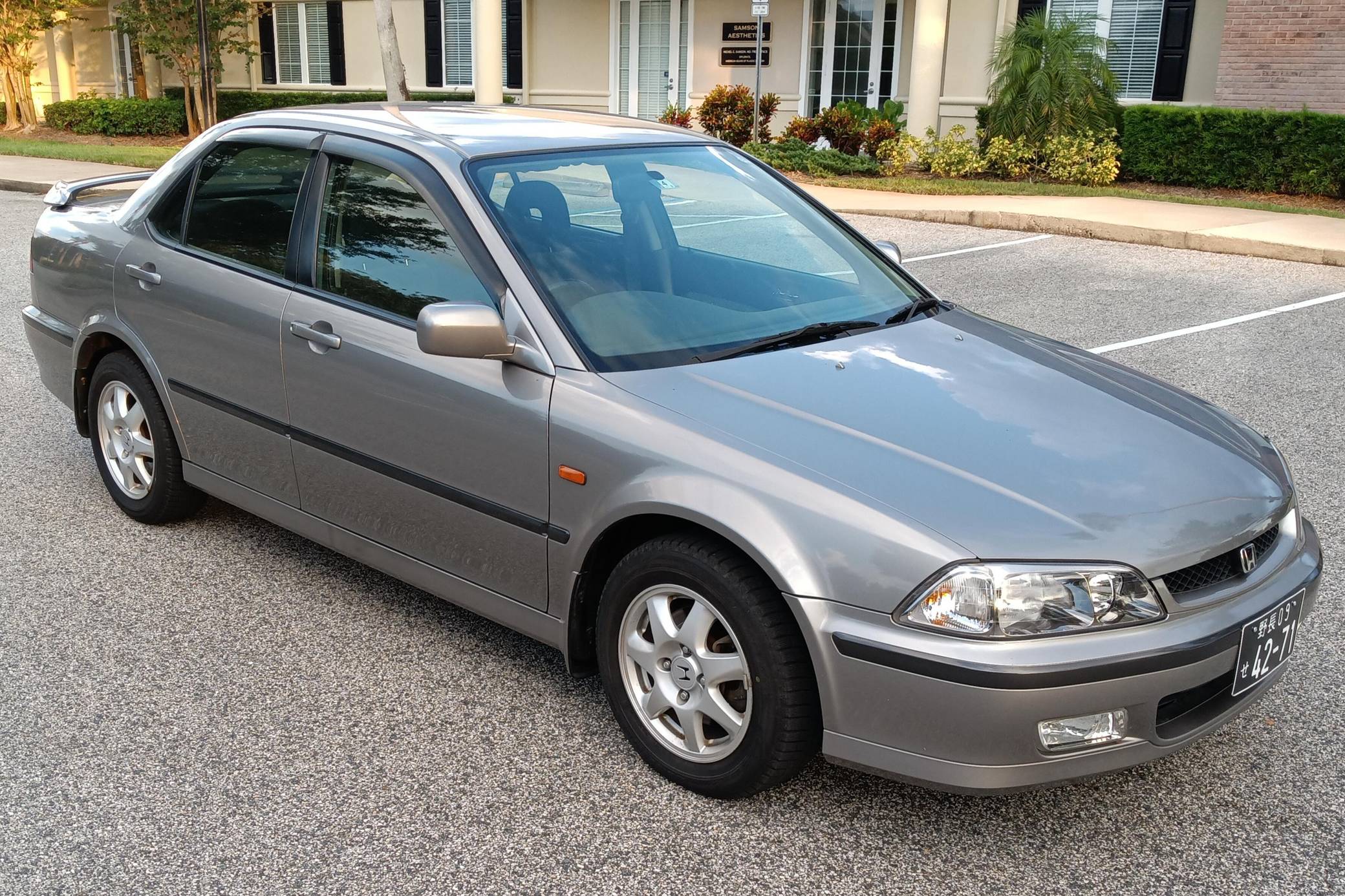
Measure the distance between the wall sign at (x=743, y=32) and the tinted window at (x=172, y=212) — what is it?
63.1 ft

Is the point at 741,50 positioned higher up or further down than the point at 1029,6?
further down

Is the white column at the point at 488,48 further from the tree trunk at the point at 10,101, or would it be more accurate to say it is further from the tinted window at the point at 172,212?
the tinted window at the point at 172,212

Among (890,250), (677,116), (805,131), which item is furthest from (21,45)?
(890,250)

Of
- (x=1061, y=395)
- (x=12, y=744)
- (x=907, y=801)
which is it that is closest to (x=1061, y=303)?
(x=1061, y=395)

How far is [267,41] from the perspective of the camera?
2928cm

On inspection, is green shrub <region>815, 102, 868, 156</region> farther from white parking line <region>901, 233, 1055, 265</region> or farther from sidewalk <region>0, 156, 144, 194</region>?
sidewalk <region>0, 156, 144, 194</region>

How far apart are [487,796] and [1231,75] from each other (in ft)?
53.8

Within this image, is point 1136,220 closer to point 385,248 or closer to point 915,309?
point 915,309

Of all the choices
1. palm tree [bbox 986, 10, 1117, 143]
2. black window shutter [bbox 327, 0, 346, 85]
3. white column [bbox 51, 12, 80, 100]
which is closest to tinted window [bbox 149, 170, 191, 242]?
palm tree [bbox 986, 10, 1117, 143]

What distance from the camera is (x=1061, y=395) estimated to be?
3.57 metres

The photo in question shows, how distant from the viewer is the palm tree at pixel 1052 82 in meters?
16.4

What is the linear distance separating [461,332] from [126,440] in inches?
94.8

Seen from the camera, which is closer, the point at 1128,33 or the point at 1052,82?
the point at 1052,82

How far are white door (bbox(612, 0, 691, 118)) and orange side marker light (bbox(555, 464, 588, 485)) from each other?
21.3 metres
